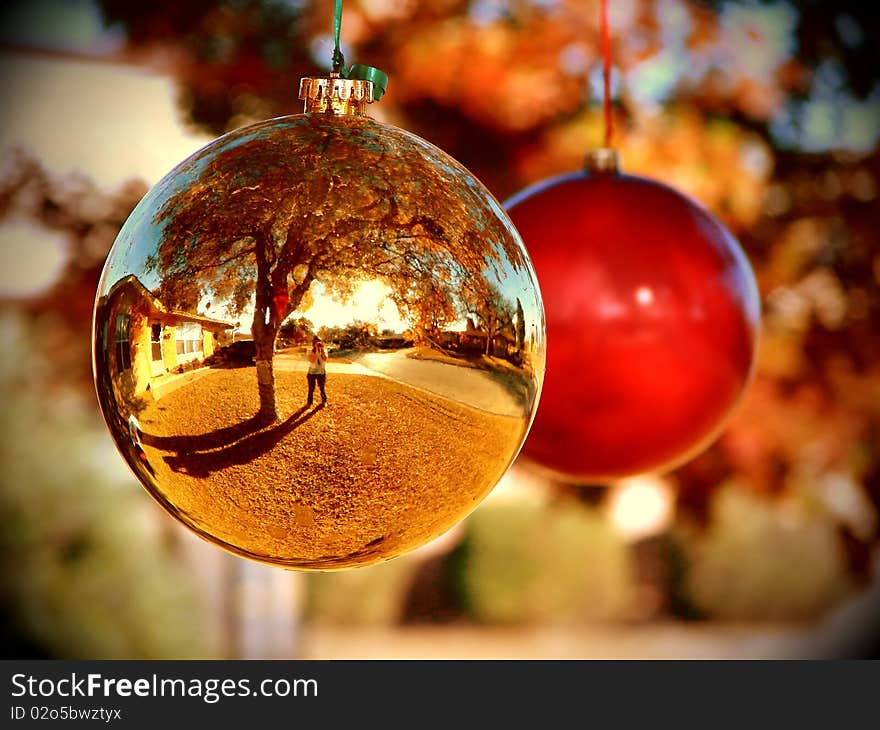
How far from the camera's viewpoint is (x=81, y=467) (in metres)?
5.25

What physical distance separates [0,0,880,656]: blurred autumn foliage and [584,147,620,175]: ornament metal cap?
2193 mm

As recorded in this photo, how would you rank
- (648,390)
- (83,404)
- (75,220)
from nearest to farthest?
1. (648,390)
2. (75,220)
3. (83,404)

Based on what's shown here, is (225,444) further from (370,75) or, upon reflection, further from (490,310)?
(370,75)

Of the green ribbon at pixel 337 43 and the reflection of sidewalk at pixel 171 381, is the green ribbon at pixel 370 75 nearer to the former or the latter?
the green ribbon at pixel 337 43

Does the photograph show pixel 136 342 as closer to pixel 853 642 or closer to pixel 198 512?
pixel 198 512

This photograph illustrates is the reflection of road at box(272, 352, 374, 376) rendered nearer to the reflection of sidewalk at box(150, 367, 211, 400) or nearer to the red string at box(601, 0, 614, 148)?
the reflection of sidewalk at box(150, 367, 211, 400)

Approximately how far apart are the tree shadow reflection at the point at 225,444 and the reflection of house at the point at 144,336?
0.05 meters

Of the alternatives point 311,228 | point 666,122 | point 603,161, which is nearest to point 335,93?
point 311,228

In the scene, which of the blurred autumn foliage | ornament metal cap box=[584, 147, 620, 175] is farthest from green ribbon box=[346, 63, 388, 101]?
the blurred autumn foliage

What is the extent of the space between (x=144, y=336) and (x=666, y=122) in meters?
3.51

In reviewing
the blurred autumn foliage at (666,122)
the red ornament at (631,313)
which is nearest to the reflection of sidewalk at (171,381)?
the red ornament at (631,313)

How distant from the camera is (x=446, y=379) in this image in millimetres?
899
